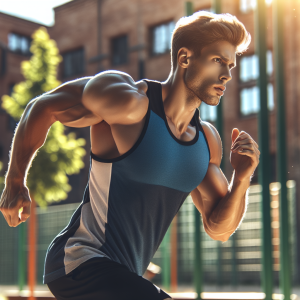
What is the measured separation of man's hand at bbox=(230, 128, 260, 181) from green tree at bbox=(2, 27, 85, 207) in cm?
741

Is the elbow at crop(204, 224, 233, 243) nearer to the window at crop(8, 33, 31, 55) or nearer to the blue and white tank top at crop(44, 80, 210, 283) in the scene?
the blue and white tank top at crop(44, 80, 210, 283)

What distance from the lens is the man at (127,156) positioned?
2246mm

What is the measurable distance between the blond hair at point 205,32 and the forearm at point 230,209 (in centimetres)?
67

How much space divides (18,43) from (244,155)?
84.5 ft

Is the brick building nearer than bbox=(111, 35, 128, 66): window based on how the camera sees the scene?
Yes

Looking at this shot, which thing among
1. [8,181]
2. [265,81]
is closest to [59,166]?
[265,81]

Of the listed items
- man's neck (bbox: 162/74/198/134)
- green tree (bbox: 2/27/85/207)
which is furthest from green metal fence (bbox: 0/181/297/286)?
man's neck (bbox: 162/74/198/134)

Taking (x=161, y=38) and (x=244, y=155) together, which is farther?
(x=161, y=38)

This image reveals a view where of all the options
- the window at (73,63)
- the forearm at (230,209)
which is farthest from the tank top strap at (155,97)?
the window at (73,63)

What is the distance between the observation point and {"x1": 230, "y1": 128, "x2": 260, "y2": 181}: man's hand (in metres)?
2.56

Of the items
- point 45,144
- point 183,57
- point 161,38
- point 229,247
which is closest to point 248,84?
point 161,38

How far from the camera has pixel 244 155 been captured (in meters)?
2.67

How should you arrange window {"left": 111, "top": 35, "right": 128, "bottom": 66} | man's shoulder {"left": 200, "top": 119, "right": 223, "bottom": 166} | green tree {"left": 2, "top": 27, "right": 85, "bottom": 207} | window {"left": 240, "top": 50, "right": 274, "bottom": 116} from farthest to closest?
1. window {"left": 111, "top": 35, "right": 128, "bottom": 66}
2. window {"left": 240, "top": 50, "right": 274, "bottom": 116}
3. green tree {"left": 2, "top": 27, "right": 85, "bottom": 207}
4. man's shoulder {"left": 200, "top": 119, "right": 223, "bottom": 166}

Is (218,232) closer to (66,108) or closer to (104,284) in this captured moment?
(104,284)
